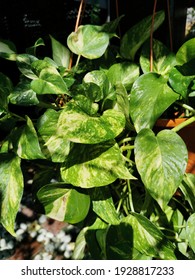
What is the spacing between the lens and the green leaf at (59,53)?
0.91m

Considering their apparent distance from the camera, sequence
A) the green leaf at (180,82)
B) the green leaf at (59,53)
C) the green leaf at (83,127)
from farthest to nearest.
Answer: the green leaf at (59,53), the green leaf at (180,82), the green leaf at (83,127)

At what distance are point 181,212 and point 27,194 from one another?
3.20ft

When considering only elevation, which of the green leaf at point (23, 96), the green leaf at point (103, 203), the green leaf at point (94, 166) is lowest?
the green leaf at point (103, 203)

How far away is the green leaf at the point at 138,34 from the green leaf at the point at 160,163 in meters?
0.27

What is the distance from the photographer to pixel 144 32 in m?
0.77

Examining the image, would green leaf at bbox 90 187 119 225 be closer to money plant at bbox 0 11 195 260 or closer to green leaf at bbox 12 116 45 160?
money plant at bbox 0 11 195 260

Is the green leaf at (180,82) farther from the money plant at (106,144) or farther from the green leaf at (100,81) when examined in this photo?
the green leaf at (100,81)

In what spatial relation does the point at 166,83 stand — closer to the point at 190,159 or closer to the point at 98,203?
the point at 190,159

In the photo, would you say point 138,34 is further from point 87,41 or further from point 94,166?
point 94,166

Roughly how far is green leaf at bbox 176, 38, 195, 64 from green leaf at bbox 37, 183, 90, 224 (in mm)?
395

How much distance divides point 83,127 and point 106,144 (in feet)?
0.31

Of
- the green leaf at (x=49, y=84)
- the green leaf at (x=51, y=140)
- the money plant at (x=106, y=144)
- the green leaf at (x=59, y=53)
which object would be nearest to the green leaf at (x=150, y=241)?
the money plant at (x=106, y=144)

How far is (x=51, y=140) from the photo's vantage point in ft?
2.17

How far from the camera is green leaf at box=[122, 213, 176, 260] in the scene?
69cm
